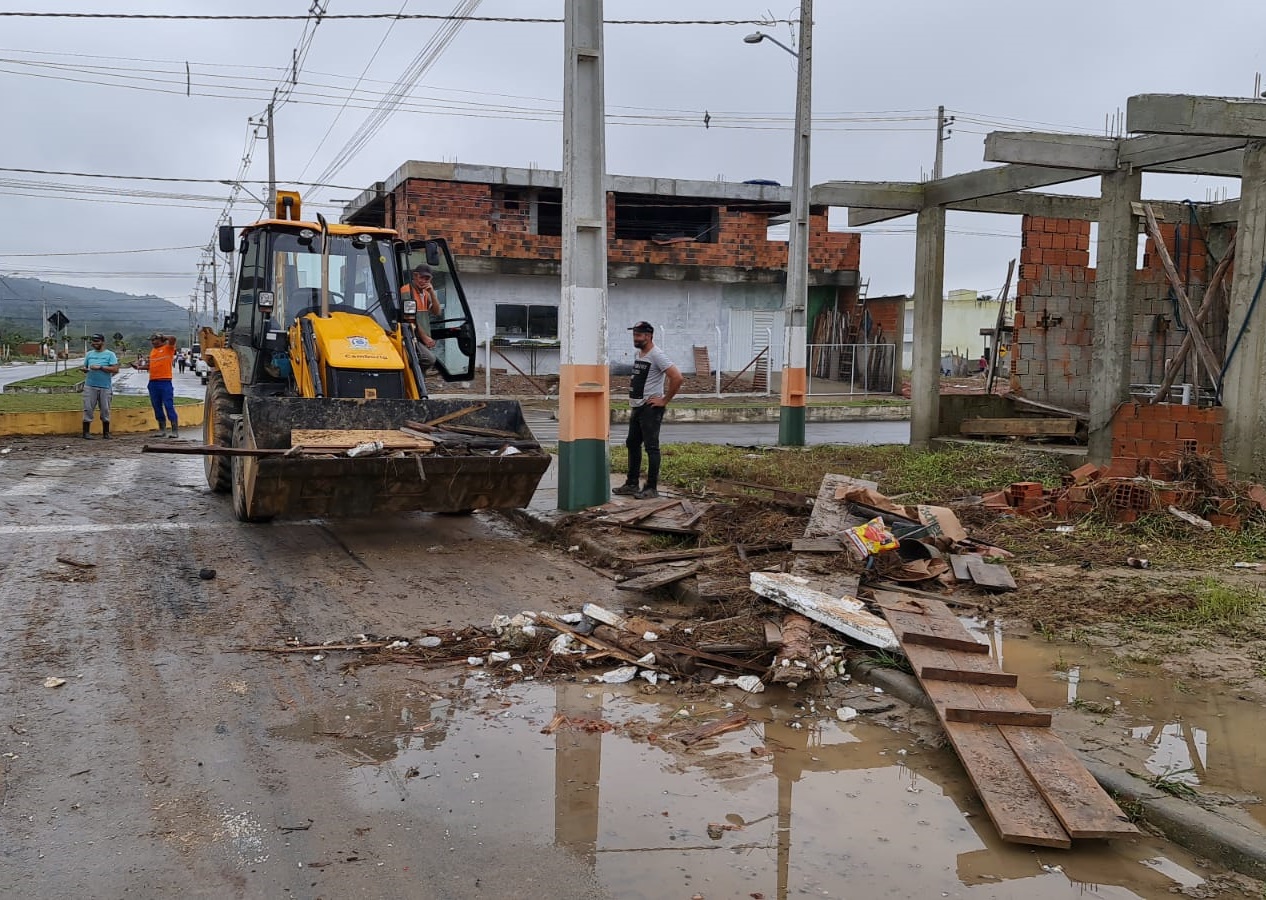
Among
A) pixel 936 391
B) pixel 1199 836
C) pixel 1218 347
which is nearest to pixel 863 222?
pixel 936 391

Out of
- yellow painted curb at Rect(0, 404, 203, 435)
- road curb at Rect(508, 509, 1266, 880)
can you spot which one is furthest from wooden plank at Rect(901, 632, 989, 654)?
yellow painted curb at Rect(0, 404, 203, 435)

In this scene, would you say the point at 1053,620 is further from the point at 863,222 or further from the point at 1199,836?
the point at 863,222

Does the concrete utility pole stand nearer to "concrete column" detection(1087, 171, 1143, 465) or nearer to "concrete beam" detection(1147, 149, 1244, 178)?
"concrete column" detection(1087, 171, 1143, 465)

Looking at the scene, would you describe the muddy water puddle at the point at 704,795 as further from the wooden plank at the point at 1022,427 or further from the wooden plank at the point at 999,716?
the wooden plank at the point at 1022,427

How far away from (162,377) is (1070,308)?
14.5m

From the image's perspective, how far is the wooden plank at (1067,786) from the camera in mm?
3697

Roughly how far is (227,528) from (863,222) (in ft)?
34.0

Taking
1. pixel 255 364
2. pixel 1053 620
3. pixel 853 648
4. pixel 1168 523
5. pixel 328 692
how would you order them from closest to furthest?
1. pixel 328 692
2. pixel 853 648
3. pixel 1053 620
4. pixel 1168 523
5. pixel 255 364

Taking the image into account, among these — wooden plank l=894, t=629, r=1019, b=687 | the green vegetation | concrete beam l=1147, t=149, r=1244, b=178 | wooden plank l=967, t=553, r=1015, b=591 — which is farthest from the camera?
concrete beam l=1147, t=149, r=1244, b=178

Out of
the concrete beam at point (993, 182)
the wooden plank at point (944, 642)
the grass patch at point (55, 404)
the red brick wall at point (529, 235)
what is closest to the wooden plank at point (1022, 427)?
the concrete beam at point (993, 182)

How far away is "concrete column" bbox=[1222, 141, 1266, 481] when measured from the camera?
980 cm

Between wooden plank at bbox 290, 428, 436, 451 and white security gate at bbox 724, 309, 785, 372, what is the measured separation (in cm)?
2639

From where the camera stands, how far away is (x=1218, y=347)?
15.2m

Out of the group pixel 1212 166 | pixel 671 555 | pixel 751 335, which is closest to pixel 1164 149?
pixel 1212 166
